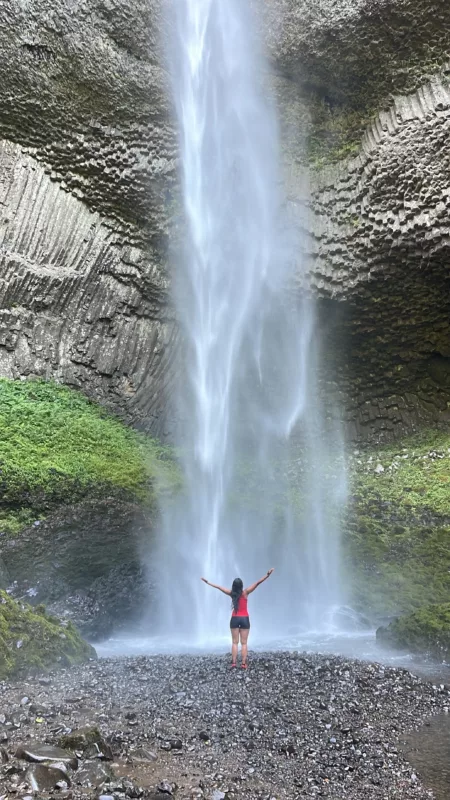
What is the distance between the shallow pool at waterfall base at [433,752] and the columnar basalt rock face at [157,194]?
1050cm

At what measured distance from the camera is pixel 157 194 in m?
15.2

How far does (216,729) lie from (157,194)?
42.9ft

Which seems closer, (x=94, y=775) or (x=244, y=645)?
(x=94, y=775)

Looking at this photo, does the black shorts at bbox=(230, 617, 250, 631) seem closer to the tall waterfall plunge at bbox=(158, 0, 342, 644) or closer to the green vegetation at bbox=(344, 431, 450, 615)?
the green vegetation at bbox=(344, 431, 450, 615)

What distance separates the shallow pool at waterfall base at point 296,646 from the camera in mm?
7457

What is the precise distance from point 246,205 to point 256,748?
1348cm

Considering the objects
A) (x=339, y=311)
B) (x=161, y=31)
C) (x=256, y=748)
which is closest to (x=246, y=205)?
(x=339, y=311)

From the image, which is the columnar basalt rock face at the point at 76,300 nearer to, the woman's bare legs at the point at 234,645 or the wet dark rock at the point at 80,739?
the woman's bare legs at the point at 234,645

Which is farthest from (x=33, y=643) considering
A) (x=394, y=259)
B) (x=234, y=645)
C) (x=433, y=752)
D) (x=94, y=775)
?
(x=394, y=259)

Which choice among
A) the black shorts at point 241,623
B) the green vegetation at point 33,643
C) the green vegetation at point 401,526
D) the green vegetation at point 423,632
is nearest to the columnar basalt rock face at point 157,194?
the green vegetation at point 401,526

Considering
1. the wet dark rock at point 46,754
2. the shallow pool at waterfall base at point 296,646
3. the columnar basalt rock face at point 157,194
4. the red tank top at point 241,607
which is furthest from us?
the columnar basalt rock face at point 157,194

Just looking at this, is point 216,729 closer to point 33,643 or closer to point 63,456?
point 33,643

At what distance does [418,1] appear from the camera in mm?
13648

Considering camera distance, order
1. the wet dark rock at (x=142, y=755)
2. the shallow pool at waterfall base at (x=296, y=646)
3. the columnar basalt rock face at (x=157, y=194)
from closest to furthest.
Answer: the wet dark rock at (x=142, y=755)
the shallow pool at waterfall base at (x=296, y=646)
the columnar basalt rock face at (x=157, y=194)
